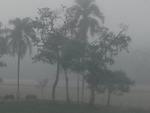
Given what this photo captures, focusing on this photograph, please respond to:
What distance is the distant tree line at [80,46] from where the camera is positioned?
194ft

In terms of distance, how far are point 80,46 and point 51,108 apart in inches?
428

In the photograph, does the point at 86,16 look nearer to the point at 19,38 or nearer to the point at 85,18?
the point at 85,18

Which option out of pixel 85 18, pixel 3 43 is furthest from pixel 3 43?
pixel 85 18

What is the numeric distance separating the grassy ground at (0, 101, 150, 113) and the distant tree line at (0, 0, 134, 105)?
145 inches

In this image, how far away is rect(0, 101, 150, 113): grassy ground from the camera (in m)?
51.1

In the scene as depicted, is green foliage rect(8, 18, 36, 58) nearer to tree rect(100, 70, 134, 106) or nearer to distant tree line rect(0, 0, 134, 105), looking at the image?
distant tree line rect(0, 0, 134, 105)

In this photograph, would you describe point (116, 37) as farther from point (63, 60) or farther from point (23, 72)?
point (23, 72)

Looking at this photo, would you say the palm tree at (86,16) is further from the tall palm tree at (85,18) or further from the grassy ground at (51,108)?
the grassy ground at (51,108)

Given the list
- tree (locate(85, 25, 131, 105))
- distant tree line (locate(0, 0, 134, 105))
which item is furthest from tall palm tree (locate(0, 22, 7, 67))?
tree (locate(85, 25, 131, 105))

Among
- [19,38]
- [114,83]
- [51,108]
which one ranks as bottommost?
[51,108]

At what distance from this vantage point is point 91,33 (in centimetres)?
6662

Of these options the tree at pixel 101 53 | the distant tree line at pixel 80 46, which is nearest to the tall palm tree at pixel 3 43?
the distant tree line at pixel 80 46

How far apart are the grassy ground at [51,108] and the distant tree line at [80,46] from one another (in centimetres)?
368

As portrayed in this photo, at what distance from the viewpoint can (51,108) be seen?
53.0 m
